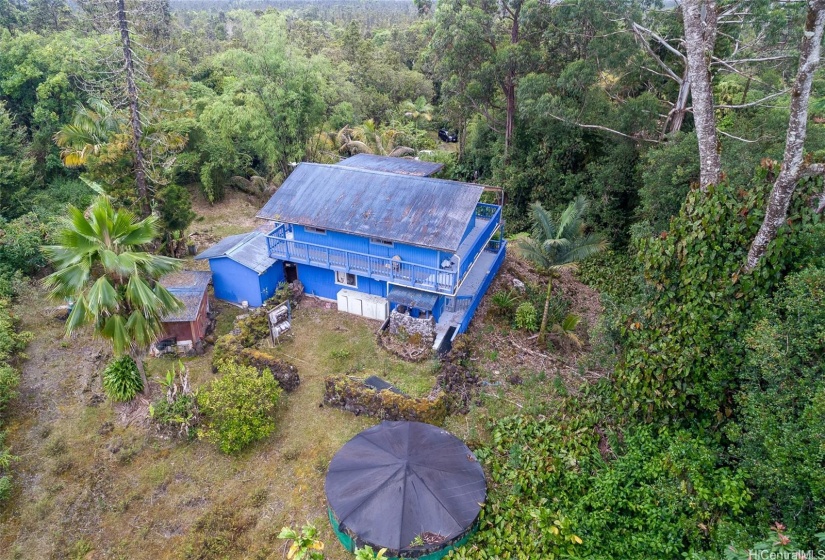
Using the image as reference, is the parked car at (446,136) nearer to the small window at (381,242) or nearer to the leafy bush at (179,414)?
the small window at (381,242)

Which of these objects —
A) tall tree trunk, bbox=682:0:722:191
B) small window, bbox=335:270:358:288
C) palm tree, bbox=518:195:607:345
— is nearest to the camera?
tall tree trunk, bbox=682:0:722:191

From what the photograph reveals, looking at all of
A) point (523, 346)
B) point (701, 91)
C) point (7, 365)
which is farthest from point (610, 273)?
point (7, 365)

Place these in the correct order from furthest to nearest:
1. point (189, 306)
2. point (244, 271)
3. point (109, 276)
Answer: point (244, 271), point (189, 306), point (109, 276)

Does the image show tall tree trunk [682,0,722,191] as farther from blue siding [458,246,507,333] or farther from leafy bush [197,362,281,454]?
leafy bush [197,362,281,454]

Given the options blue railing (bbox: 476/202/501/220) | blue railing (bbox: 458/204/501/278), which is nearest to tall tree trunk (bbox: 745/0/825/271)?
blue railing (bbox: 458/204/501/278)

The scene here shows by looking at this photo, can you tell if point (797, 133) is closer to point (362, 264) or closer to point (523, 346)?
point (523, 346)
